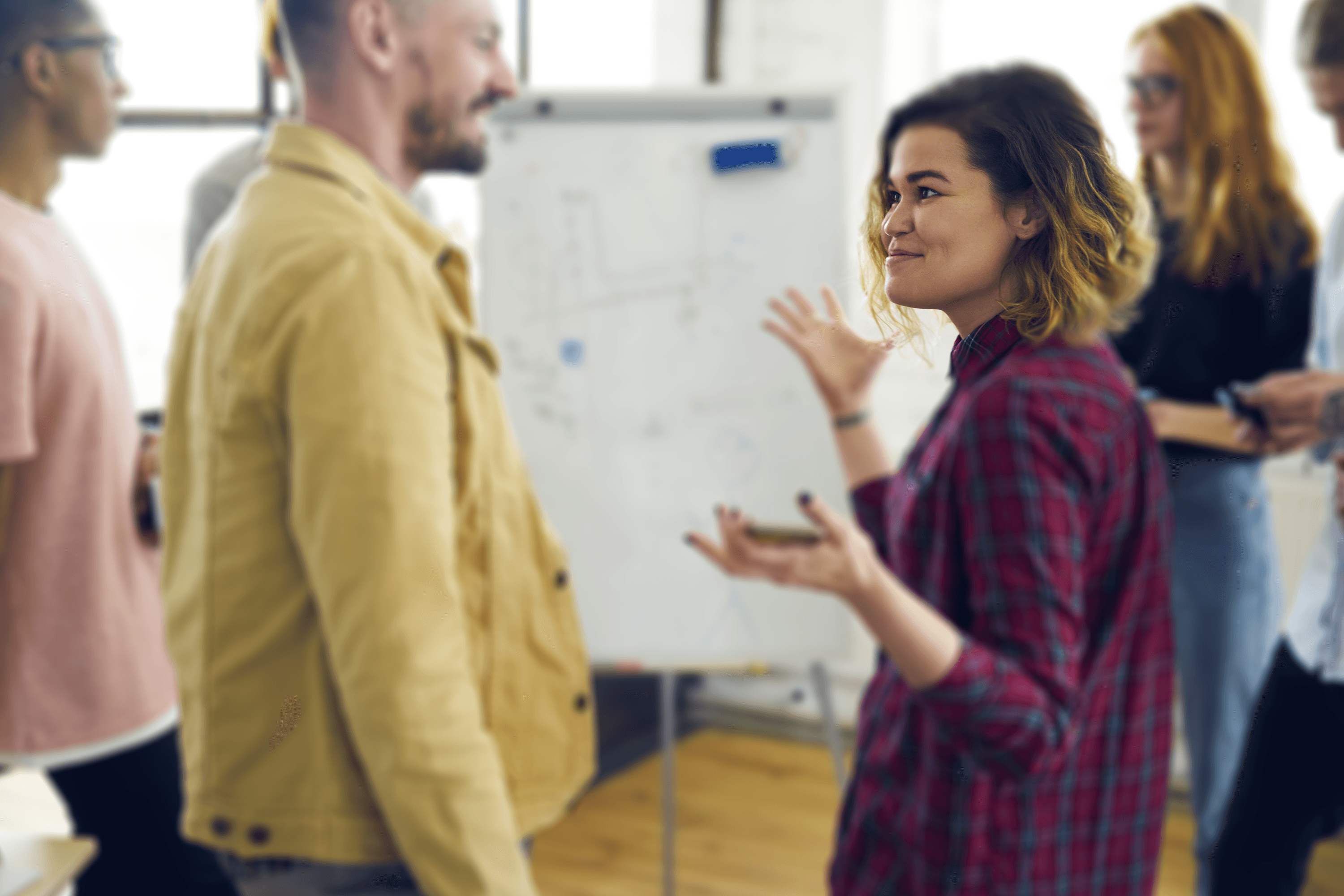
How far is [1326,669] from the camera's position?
1.49 meters

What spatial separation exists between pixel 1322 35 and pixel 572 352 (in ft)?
4.19

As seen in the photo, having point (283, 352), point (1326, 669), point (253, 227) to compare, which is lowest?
point (1326, 669)

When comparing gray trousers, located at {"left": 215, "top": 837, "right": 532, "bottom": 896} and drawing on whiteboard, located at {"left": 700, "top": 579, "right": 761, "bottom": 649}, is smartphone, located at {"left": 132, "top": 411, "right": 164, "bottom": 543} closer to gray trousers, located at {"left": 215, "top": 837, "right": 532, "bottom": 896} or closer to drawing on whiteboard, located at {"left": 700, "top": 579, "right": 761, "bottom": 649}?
gray trousers, located at {"left": 215, "top": 837, "right": 532, "bottom": 896}

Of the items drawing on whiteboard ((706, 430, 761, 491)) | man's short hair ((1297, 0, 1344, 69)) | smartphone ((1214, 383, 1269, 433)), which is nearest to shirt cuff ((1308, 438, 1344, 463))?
smartphone ((1214, 383, 1269, 433))

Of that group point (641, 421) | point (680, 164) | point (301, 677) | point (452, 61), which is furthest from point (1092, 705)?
point (680, 164)

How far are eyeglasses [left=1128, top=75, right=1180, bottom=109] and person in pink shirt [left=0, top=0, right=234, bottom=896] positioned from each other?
1.27 m

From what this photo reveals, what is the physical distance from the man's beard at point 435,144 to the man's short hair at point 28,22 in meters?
0.58

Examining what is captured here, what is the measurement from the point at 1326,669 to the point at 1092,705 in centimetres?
77

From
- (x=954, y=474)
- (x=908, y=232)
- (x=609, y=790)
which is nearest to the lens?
(x=908, y=232)

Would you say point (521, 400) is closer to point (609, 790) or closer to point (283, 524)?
point (283, 524)

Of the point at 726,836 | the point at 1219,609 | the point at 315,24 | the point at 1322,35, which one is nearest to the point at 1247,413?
the point at 1322,35

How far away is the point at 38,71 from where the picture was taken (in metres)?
1.31

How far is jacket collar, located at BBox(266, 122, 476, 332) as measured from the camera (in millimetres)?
984

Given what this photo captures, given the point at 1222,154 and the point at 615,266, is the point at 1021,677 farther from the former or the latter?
the point at 615,266
